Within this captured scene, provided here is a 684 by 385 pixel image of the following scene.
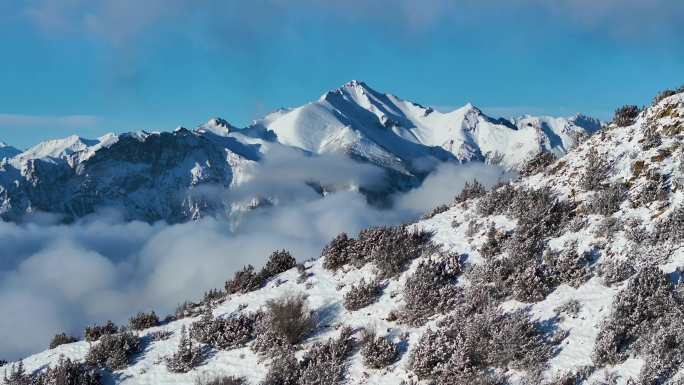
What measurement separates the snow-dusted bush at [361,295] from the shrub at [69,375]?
788cm

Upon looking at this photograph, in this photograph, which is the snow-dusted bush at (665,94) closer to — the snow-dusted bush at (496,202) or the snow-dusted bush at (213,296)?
the snow-dusted bush at (496,202)

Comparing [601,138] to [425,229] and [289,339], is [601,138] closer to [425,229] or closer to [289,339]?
[425,229]

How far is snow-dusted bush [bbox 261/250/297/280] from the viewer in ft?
76.4

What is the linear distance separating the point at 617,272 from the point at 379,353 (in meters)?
6.51

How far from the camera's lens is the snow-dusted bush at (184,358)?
1681cm

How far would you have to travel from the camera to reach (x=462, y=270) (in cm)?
1745

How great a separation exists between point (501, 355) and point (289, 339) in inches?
253

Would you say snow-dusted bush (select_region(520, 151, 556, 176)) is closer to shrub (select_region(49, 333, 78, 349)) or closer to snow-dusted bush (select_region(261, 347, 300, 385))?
snow-dusted bush (select_region(261, 347, 300, 385))

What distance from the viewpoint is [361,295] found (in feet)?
58.9

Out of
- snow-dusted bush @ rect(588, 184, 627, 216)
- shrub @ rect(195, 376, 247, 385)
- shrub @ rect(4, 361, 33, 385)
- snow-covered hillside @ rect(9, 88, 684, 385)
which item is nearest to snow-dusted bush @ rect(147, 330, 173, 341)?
snow-covered hillside @ rect(9, 88, 684, 385)

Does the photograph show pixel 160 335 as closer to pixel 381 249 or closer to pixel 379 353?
pixel 381 249

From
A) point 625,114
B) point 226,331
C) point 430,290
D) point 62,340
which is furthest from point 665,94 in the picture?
point 62,340

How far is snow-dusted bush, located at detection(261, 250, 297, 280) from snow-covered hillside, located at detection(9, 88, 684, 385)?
85cm

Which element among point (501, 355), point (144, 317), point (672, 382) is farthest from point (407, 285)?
point (144, 317)
